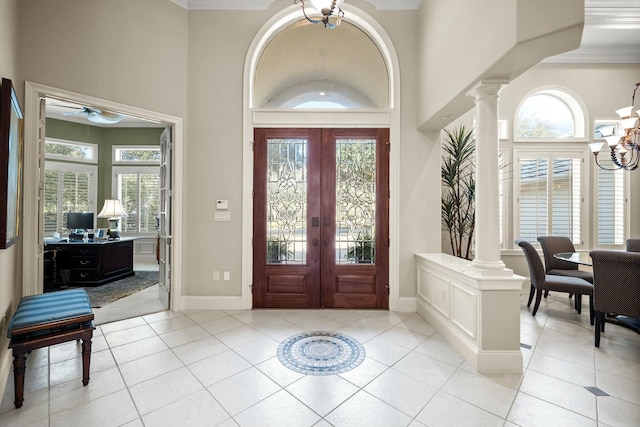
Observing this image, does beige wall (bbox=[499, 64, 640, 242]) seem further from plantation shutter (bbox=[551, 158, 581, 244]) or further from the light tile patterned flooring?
the light tile patterned flooring

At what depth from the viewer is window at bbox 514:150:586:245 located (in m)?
4.90

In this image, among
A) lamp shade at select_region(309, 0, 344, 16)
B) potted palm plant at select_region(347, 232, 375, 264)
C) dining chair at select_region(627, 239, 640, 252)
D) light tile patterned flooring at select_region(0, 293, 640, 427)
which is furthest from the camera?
potted palm plant at select_region(347, 232, 375, 264)

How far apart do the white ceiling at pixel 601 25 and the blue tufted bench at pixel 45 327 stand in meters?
2.30

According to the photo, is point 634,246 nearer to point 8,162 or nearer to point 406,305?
point 406,305

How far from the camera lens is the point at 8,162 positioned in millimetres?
1824

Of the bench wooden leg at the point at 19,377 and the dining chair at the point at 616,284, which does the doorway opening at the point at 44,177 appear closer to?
the bench wooden leg at the point at 19,377

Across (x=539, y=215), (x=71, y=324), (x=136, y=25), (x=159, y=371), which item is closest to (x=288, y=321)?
(x=159, y=371)

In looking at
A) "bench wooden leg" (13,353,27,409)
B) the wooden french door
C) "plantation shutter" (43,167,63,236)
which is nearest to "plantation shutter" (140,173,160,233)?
"plantation shutter" (43,167,63,236)

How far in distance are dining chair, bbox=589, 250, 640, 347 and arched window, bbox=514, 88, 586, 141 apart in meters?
3.18

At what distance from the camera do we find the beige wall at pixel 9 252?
82.2 inches

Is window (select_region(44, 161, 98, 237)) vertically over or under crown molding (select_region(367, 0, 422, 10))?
under

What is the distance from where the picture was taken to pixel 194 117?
366 cm

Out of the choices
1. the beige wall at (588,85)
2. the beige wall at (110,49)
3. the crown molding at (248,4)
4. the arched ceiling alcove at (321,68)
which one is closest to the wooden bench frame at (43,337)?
the beige wall at (110,49)

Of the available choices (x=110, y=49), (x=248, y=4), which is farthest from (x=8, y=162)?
(x=248, y=4)
